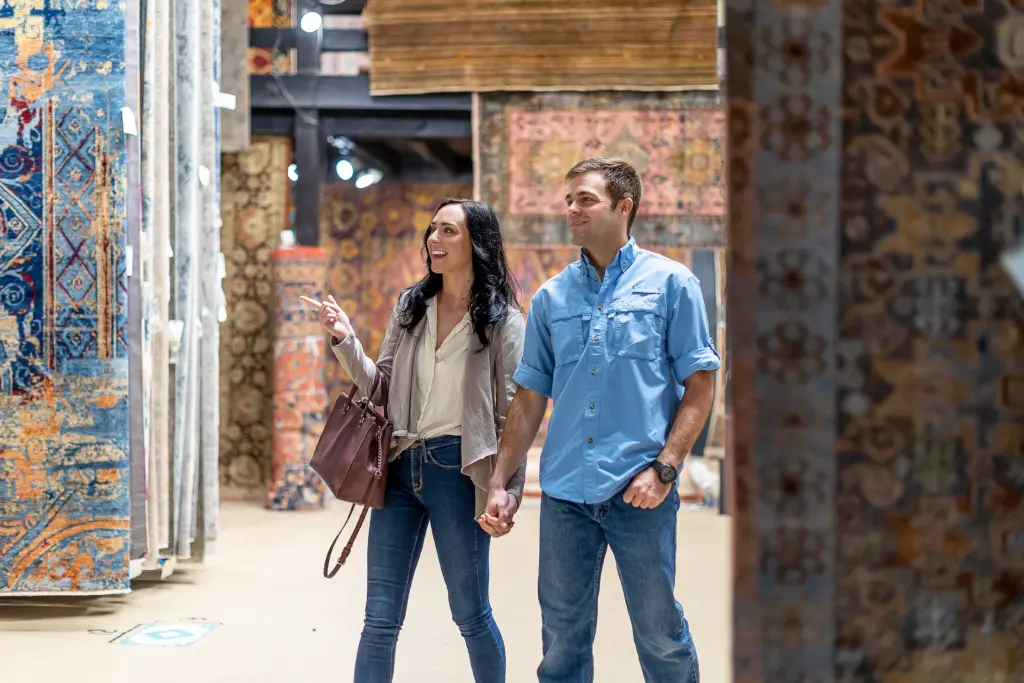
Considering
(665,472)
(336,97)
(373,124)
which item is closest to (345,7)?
(336,97)

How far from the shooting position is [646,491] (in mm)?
2621

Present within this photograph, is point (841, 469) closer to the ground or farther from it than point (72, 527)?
farther from it

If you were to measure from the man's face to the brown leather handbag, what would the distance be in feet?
2.65

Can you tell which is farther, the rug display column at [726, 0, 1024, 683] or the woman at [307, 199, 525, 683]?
the woman at [307, 199, 525, 683]

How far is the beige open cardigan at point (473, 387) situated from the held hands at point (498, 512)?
0.39ft

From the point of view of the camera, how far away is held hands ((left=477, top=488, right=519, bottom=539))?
2.90 meters

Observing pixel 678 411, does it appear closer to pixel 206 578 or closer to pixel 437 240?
pixel 437 240

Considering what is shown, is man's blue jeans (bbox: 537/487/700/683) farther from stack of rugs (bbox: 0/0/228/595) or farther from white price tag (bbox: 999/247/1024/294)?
stack of rugs (bbox: 0/0/228/595)

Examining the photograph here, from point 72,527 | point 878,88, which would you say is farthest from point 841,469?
point 72,527

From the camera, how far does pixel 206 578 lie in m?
5.73

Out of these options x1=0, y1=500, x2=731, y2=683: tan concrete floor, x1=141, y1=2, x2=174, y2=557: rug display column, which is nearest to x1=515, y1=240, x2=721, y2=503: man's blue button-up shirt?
Answer: x1=0, y1=500, x2=731, y2=683: tan concrete floor

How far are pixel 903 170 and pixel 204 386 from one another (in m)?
4.75

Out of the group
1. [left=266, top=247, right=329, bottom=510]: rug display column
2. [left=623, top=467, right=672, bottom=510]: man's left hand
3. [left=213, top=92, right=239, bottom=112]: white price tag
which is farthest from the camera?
[left=266, top=247, right=329, bottom=510]: rug display column

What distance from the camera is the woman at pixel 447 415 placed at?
3.08 meters
